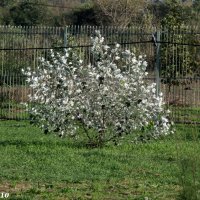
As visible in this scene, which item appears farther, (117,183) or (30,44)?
(30,44)

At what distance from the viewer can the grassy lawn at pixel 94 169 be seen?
26.3 ft

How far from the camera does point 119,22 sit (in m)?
35.1

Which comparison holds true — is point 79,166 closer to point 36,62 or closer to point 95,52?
point 95,52

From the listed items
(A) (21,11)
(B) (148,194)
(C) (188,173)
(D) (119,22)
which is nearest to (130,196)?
(B) (148,194)

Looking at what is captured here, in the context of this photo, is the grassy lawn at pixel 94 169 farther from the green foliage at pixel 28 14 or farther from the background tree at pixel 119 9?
the green foliage at pixel 28 14

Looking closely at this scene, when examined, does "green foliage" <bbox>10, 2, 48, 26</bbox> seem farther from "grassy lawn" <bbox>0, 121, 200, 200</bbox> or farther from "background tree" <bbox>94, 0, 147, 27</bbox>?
"grassy lawn" <bbox>0, 121, 200, 200</bbox>

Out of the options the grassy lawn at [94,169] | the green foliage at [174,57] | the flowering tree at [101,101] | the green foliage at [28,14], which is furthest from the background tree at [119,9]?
the flowering tree at [101,101]

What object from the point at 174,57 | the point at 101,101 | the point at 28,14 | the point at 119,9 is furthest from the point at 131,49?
the point at 28,14

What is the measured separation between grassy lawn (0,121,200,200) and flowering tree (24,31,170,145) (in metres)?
0.44

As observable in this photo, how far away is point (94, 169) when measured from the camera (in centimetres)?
968

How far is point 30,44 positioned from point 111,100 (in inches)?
269

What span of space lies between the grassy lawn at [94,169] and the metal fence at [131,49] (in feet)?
13.5

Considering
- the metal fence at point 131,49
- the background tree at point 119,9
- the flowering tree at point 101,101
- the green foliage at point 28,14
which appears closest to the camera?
the flowering tree at point 101,101

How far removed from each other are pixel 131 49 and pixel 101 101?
5.78 m
